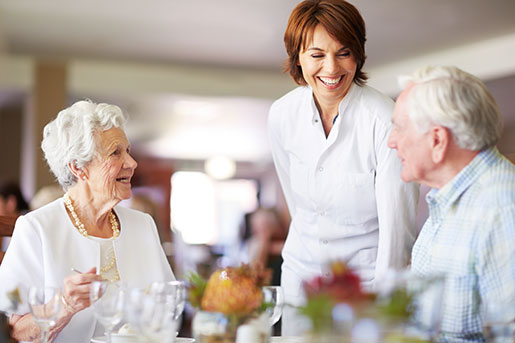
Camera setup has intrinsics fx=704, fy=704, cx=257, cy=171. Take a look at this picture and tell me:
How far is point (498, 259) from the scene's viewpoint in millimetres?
1454

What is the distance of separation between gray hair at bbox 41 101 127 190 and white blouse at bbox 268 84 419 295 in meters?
0.61

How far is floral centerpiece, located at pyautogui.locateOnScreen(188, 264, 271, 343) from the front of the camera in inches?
54.3

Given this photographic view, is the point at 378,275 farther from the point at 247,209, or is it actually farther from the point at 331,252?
the point at 247,209

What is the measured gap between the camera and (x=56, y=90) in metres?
7.94

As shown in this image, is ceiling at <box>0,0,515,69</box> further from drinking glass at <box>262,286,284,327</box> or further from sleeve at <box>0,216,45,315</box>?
drinking glass at <box>262,286,284,327</box>

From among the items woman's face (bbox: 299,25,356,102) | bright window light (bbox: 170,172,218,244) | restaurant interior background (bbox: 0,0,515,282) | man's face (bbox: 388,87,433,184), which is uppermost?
restaurant interior background (bbox: 0,0,515,282)

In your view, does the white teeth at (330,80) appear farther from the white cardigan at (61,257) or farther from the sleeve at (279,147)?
the white cardigan at (61,257)

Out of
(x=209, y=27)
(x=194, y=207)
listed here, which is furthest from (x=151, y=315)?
(x=194, y=207)

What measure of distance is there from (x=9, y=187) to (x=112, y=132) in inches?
141

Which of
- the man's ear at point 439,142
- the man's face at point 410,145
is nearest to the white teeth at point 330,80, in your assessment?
the man's face at point 410,145

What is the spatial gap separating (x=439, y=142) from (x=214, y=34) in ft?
19.5

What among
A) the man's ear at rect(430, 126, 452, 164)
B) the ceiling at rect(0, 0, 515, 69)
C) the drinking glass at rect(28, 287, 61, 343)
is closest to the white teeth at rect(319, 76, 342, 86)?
the man's ear at rect(430, 126, 452, 164)

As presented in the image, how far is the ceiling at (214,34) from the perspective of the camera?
20.8 ft

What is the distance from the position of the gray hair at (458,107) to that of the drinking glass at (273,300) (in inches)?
19.4
